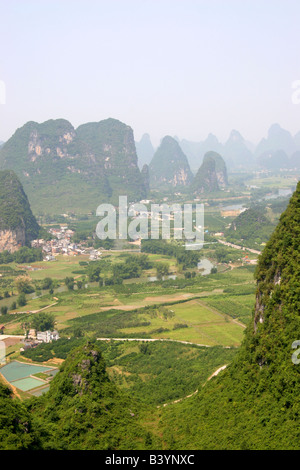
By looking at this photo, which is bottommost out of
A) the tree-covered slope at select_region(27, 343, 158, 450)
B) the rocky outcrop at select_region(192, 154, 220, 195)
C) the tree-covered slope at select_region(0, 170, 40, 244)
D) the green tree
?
the green tree

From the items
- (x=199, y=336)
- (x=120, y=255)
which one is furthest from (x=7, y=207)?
(x=199, y=336)

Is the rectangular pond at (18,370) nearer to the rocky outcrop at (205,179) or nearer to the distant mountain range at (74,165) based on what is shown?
the distant mountain range at (74,165)

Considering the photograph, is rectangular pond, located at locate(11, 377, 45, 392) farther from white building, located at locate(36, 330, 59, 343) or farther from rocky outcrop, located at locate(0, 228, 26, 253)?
rocky outcrop, located at locate(0, 228, 26, 253)

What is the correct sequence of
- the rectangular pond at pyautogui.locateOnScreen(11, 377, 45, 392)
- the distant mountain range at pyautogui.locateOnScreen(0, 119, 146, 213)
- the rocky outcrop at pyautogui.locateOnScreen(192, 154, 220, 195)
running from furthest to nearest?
the rocky outcrop at pyautogui.locateOnScreen(192, 154, 220, 195) → the distant mountain range at pyautogui.locateOnScreen(0, 119, 146, 213) → the rectangular pond at pyautogui.locateOnScreen(11, 377, 45, 392)

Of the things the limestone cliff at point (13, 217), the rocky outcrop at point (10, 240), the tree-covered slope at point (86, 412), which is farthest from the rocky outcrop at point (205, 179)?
the tree-covered slope at point (86, 412)

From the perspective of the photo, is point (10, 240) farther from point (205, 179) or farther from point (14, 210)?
point (205, 179)

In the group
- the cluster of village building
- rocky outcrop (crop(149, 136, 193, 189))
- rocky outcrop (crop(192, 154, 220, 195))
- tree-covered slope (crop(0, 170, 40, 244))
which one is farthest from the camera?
rocky outcrop (crop(149, 136, 193, 189))

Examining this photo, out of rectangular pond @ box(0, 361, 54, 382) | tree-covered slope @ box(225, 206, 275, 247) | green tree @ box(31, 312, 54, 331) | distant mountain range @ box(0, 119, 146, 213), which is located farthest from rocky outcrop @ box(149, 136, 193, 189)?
rectangular pond @ box(0, 361, 54, 382)

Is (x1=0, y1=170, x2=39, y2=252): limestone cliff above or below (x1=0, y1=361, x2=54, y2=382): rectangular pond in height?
above

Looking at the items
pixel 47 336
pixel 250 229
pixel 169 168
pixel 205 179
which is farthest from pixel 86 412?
pixel 169 168
